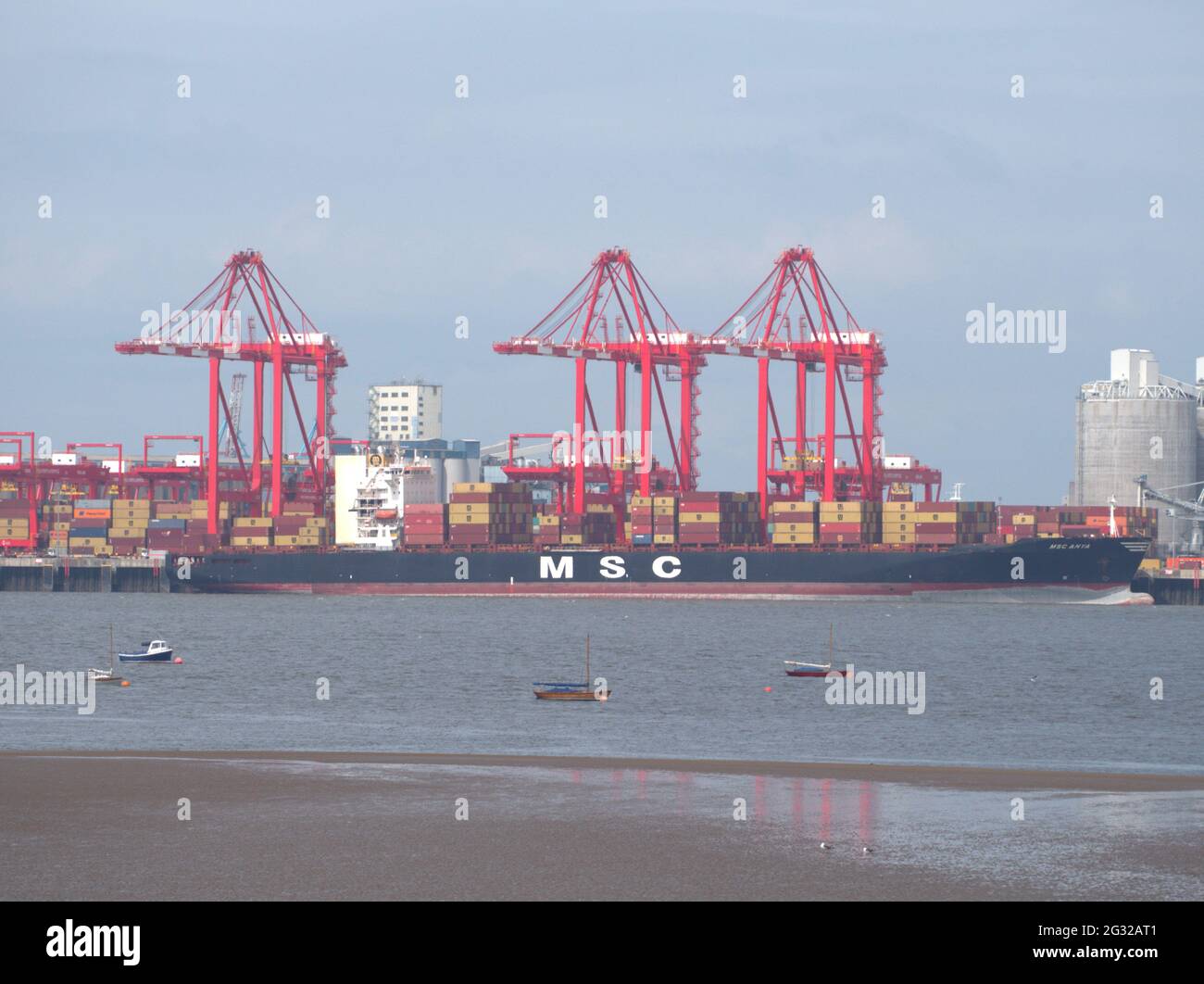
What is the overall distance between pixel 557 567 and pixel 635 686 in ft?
222

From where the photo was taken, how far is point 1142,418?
192875 mm

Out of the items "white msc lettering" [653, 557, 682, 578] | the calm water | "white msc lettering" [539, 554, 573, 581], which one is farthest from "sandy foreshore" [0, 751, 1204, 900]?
"white msc lettering" [539, 554, 573, 581]

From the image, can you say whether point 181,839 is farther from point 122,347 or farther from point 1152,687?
point 122,347

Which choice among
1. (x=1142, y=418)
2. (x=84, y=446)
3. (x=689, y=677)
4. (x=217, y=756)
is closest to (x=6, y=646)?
(x=689, y=677)

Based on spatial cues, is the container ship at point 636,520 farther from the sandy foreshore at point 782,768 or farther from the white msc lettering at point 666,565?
the sandy foreshore at point 782,768

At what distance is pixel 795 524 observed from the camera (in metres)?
117

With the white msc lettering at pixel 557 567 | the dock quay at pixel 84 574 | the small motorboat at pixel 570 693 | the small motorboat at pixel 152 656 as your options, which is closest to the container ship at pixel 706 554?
the white msc lettering at pixel 557 567

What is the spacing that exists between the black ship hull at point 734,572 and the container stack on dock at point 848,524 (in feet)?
3.21

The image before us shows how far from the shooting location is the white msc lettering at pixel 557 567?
120188 mm

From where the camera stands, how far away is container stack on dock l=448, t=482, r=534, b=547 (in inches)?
4820

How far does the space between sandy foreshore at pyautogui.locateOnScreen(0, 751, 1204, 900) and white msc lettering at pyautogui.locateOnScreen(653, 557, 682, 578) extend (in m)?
88.5

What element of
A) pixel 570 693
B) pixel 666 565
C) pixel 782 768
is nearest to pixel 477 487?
pixel 666 565

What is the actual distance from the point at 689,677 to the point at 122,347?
73810 mm

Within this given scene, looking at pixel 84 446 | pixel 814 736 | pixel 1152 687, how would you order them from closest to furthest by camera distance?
pixel 814 736
pixel 1152 687
pixel 84 446
